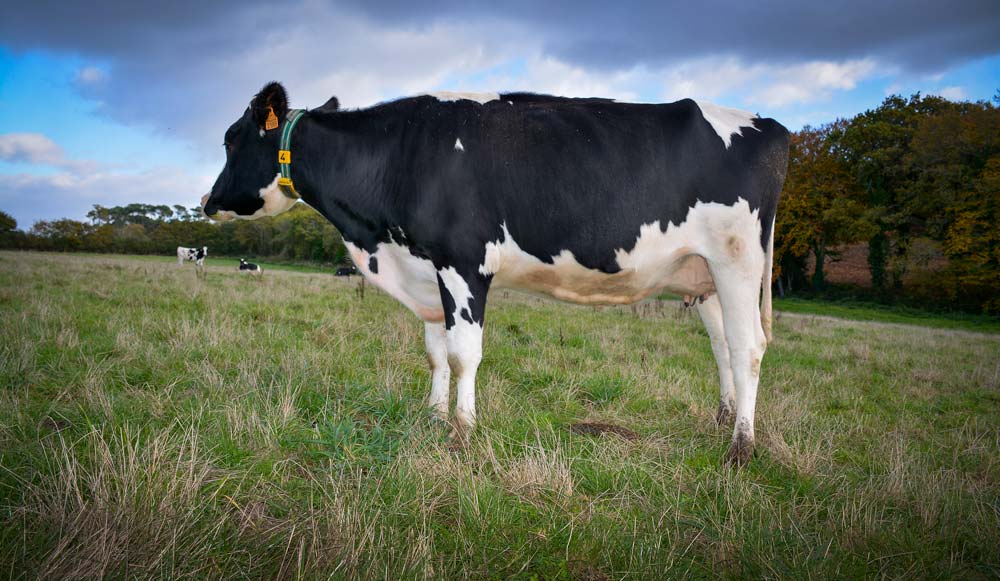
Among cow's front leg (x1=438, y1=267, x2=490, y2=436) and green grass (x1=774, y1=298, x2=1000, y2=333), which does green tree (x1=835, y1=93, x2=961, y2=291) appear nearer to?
green grass (x1=774, y1=298, x2=1000, y2=333)

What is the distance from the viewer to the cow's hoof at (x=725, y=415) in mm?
5250

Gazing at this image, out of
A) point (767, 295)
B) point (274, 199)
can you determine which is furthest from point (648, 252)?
point (274, 199)

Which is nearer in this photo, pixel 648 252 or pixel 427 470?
pixel 427 470

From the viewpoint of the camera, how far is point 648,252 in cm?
459

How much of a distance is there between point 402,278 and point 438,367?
0.90 metres

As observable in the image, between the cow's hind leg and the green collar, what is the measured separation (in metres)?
3.82

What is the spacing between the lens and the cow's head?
512 cm

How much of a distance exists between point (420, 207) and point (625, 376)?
3.40 metres

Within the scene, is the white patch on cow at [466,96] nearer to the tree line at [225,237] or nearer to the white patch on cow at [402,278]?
the white patch on cow at [402,278]

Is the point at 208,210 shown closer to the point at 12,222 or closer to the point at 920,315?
the point at 920,315

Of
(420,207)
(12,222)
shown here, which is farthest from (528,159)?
(12,222)

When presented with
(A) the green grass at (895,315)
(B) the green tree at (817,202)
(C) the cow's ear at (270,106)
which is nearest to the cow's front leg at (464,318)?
(C) the cow's ear at (270,106)

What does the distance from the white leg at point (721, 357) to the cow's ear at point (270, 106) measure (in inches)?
175

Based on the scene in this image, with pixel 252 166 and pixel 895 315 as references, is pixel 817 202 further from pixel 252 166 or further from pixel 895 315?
pixel 252 166
